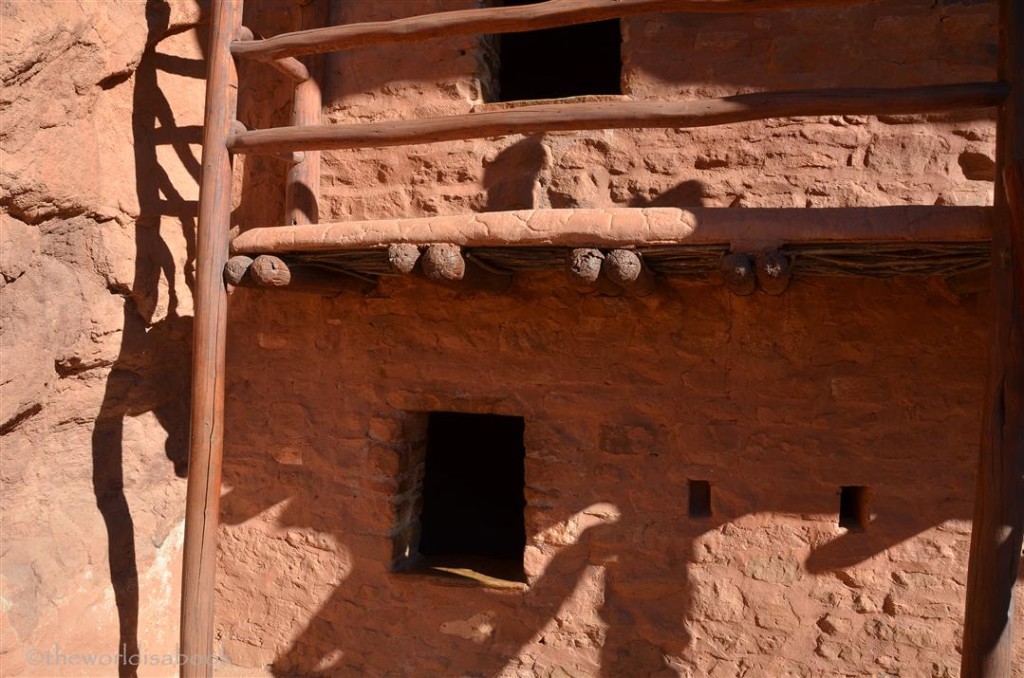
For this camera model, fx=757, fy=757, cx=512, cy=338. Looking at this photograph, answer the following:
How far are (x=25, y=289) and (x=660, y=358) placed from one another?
301cm

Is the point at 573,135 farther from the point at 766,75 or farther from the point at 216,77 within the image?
the point at 216,77

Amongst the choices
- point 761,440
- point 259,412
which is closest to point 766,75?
point 761,440

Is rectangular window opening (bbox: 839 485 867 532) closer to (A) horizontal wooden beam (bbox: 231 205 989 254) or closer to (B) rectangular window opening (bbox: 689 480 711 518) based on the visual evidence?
(B) rectangular window opening (bbox: 689 480 711 518)

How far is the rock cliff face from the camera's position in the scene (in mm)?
3488

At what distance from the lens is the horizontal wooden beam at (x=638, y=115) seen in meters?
2.83

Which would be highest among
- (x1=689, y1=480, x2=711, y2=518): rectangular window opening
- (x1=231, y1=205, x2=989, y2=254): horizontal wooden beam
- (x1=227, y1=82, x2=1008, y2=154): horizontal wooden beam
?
(x1=227, y1=82, x2=1008, y2=154): horizontal wooden beam

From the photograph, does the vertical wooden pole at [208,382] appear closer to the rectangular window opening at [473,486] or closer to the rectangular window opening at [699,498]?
the rectangular window opening at [473,486]

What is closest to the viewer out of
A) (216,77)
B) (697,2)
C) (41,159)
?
(697,2)

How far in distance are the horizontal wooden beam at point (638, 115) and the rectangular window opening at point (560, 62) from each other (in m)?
3.09

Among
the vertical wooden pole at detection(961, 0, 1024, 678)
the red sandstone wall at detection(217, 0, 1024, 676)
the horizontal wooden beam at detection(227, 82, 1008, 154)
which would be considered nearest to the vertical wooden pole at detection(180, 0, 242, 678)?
the horizontal wooden beam at detection(227, 82, 1008, 154)

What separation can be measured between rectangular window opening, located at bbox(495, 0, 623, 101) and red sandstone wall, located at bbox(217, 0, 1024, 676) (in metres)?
2.47

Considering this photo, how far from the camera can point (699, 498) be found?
372 centimetres

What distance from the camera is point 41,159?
350 centimetres

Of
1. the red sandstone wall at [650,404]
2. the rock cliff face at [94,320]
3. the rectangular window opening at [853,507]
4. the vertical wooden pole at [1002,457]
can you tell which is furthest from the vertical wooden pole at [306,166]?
the vertical wooden pole at [1002,457]
